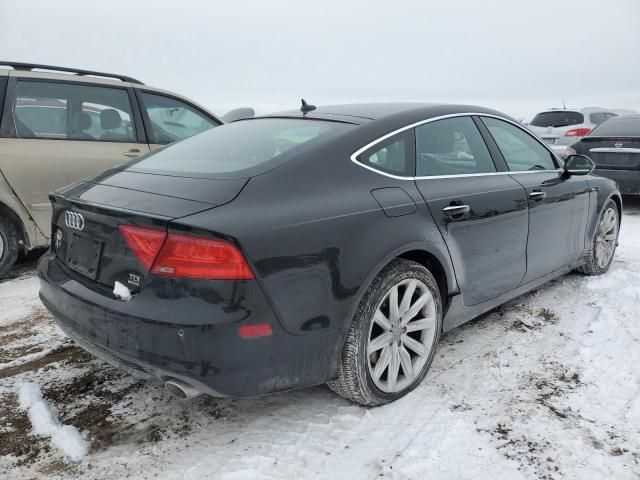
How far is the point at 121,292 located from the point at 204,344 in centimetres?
43

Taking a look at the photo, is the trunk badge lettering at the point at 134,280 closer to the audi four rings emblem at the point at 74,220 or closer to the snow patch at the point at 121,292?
the snow patch at the point at 121,292

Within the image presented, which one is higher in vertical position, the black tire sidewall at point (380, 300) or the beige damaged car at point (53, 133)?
the beige damaged car at point (53, 133)

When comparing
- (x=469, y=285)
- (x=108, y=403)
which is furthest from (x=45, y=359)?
(x=469, y=285)

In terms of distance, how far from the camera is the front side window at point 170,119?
5281 mm

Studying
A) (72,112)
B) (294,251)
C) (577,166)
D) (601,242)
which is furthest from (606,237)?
(72,112)

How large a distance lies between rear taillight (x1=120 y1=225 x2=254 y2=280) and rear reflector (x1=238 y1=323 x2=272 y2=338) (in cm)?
19

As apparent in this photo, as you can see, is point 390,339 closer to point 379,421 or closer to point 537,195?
point 379,421

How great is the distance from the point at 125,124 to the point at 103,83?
0.41m

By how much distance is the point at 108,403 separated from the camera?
8.55 ft

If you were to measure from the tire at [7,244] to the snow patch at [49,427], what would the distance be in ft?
6.91

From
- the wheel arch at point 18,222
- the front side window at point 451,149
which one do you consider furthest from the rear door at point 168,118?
the front side window at point 451,149

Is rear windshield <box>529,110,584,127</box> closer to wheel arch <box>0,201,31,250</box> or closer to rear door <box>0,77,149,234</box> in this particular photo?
rear door <box>0,77,149,234</box>

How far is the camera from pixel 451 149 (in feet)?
10.3

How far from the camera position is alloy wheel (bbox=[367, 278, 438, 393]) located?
99.1 inches
